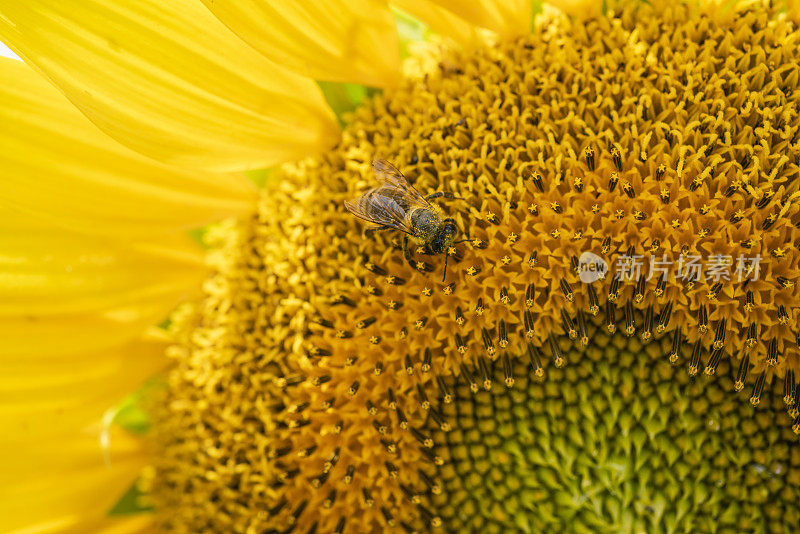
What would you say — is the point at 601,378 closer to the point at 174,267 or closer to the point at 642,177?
the point at 642,177

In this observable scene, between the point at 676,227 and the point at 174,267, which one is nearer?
the point at 676,227

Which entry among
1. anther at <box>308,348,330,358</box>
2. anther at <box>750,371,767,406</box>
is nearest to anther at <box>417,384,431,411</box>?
anther at <box>308,348,330,358</box>

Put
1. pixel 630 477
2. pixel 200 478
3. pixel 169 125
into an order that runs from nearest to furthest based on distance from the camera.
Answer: pixel 630 477 < pixel 169 125 < pixel 200 478

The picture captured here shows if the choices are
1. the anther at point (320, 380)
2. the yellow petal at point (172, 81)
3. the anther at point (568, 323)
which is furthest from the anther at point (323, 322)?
the anther at point (568, 323)

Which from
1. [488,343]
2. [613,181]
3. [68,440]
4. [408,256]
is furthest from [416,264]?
[68,440]

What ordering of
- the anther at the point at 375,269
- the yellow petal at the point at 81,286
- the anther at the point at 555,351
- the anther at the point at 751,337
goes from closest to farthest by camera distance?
the anther at the point at 751,337 → the anther at the point at 555,351 → the anther at the point at 375,269 → the yellow petal at the point at 81,286

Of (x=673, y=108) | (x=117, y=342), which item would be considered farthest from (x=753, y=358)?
(x=117, y=342)

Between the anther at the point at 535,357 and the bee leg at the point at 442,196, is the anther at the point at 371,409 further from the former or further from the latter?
the bee leg at the point at 442,196
